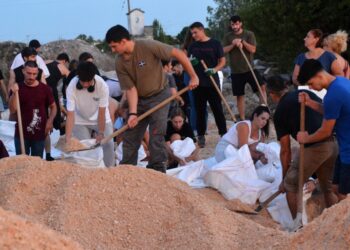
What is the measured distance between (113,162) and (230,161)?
133cm

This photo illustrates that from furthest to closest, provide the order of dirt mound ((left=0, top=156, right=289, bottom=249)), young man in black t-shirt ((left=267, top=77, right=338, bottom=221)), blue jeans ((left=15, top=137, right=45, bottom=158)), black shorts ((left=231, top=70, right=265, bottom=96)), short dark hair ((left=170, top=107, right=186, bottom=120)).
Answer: black shorts ((left=231, top=70, right=265, bottom=96))
short dark hair ((left=170, top=107, right=186, bottom=120))
blue jeans ((left=15, top=137, right=45, bottom=158))
young man in black t-shirt ((left=267, top=77, right=338, bottom=221))
dirt mound ((left=0, top=156, right=289, bottom=249))

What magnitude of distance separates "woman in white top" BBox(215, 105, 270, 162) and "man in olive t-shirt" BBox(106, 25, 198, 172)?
0.83m

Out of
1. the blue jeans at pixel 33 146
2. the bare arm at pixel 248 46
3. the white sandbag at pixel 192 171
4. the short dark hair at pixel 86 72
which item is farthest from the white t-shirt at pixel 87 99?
the bare arm at pixel 248 46

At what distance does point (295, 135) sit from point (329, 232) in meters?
2.43

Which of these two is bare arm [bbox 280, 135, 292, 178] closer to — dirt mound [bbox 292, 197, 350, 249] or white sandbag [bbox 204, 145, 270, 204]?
white sandbag [bbox 204, 145, 270, 204]

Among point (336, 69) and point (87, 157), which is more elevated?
point (336, 69)

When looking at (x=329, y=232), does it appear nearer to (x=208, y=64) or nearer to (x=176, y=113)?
(x=176, y=113)

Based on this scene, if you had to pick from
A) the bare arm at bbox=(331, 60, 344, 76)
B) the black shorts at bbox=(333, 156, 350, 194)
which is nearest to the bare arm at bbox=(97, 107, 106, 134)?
the bare arm at bbox=(331, 60, 344, 76)

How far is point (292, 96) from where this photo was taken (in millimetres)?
6070

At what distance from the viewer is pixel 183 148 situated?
8.31 meters

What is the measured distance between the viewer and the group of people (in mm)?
5676

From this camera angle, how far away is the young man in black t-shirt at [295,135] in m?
6.07

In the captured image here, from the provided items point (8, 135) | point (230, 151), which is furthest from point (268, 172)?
point (8, 135)

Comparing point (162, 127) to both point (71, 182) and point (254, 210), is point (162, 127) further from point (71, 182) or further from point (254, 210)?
point (71, 182)
